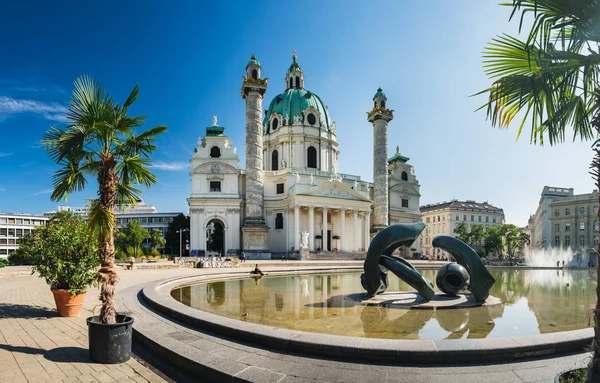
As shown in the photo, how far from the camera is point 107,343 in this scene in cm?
581

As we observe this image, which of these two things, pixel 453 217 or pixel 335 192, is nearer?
pixel 335 192

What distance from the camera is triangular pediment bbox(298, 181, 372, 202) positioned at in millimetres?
52938

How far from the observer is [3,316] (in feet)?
29.7

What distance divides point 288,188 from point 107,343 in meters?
49.7

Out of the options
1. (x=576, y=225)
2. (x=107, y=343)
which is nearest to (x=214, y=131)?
(x=107, y=343)

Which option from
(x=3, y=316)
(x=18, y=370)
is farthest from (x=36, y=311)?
(x=18, y=370)

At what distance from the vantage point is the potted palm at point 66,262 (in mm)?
8945

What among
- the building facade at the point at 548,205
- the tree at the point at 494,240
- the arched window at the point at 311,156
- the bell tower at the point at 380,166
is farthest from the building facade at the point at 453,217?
the arched window at the point at 311,156

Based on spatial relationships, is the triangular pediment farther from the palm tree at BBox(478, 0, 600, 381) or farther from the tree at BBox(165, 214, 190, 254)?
the palm tree at BBox(478, 0, 600, 381)

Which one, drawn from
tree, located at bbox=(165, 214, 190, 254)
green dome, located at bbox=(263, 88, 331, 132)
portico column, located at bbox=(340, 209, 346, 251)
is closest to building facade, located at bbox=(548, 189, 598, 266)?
portico column, located at bbox=(340, 209, 346, 251)

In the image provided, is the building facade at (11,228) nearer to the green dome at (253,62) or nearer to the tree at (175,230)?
the tree at (175,230)

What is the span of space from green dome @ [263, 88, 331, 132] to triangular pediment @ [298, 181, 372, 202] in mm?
15728

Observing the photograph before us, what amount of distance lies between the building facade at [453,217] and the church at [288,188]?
2270cm

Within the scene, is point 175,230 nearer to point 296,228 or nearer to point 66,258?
point 296,228
